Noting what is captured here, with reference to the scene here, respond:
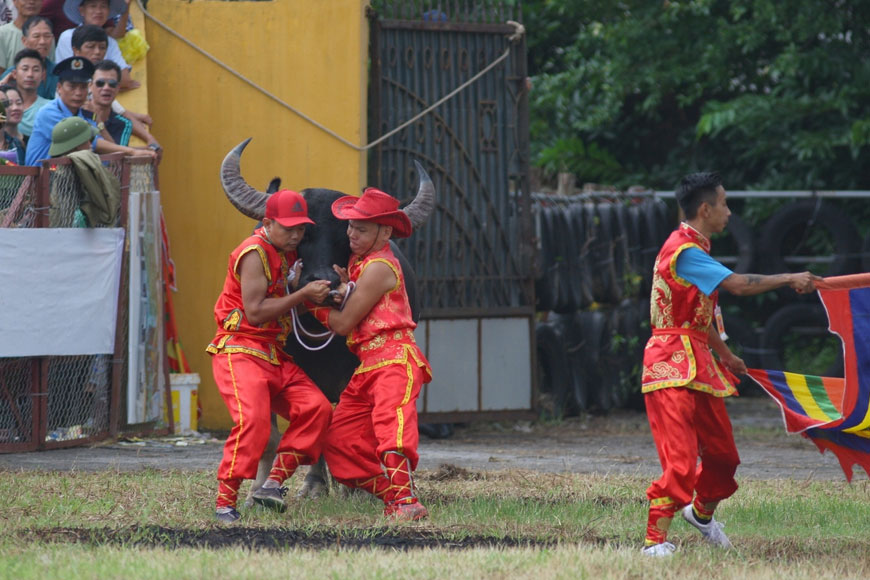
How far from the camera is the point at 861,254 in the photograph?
1445cm

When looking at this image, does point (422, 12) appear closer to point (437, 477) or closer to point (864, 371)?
point (437, 477)

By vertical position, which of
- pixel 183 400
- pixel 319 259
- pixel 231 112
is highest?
pixel 231 112

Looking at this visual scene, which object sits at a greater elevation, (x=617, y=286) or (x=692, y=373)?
(x=617, y=286)

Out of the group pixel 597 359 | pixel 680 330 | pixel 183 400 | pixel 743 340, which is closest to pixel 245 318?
pixel 680 330

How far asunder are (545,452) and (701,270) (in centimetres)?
471

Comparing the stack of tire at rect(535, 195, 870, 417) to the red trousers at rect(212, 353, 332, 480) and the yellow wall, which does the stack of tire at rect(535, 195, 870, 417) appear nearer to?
the yellow wall

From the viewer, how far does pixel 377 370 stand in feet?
22.6

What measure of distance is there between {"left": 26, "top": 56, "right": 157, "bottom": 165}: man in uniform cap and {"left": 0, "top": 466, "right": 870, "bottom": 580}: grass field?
2.50 meters

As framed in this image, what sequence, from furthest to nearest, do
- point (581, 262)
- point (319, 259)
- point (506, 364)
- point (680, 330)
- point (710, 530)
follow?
point (581, 262), point (506, 364), point (319, 259), point (710, 530), point (680, 330)

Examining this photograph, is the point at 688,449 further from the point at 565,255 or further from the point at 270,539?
the point at 565,255

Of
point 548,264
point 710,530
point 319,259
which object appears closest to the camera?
point 710,530

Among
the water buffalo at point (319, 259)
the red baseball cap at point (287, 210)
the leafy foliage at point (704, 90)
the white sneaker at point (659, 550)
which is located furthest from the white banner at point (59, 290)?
the leafy foliage at point (704, 90)

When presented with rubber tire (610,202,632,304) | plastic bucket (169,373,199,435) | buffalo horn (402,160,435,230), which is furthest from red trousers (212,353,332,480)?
rubber tire (610,202,632,304)

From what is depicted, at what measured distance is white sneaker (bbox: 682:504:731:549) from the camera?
6195 millimetres
